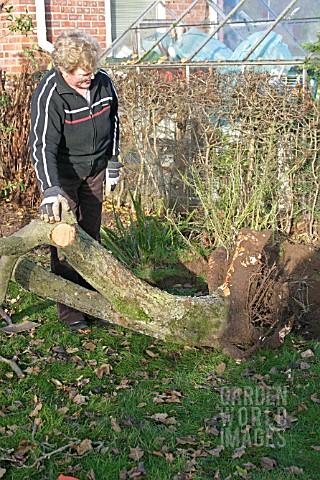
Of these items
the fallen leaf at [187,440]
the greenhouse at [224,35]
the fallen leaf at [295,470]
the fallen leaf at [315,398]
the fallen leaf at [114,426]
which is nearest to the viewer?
the fallen leaf at [295,470]

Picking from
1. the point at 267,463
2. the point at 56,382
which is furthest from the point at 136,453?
the point at 56,382

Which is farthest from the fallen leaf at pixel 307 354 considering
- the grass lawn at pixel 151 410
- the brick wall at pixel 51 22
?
the brick wall at pixel 51 22

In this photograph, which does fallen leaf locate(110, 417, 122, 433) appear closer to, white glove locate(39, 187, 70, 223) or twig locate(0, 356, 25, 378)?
twig locate(0, 356, 25, 378)

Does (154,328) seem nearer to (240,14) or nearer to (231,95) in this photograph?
(231,95)

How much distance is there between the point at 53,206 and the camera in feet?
15.0

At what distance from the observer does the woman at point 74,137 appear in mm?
4770

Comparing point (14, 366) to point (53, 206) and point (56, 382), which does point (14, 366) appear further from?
point (53, 206)

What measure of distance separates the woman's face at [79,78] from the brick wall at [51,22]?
229 inches

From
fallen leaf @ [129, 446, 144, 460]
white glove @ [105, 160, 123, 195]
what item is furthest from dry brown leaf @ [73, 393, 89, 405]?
white glove @ [105, 160, 123, 195]

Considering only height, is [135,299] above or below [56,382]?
above

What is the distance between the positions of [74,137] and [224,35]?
4671 mm

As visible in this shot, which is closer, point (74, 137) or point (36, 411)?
point (36, 411)

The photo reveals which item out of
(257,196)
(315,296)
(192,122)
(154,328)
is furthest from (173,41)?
(154,328)

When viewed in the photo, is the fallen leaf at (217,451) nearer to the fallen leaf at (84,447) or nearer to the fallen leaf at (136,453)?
the fallen leaf at (136,453)
